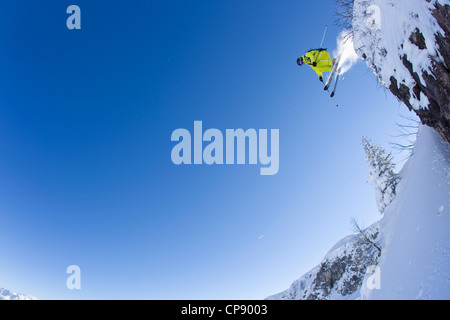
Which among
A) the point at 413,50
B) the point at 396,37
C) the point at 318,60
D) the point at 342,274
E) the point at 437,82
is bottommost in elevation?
the point at 342,274

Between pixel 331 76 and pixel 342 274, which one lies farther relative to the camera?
pixel 342 274

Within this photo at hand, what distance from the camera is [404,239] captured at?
917cm

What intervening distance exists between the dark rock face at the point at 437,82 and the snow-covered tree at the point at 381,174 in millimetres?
20420

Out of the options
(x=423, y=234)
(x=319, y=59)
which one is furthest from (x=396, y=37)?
(x=423, y=234)

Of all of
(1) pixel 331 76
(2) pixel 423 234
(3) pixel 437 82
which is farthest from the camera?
(1) pixel 331 76

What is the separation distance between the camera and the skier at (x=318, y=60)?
11.5m

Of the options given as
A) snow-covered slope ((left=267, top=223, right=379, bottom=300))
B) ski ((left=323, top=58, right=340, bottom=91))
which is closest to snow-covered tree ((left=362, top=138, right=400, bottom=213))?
snow-covered slope ((left=267, top=223, right=379, bottom=300))

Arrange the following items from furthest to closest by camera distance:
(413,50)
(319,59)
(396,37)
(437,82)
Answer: (319,59), (396,37), (413,50), (437,82)

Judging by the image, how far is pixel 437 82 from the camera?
242 inches

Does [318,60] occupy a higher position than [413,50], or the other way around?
[318,60]

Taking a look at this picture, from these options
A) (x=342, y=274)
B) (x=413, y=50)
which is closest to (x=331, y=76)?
(x=413, y=50)

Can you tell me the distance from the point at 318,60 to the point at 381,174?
799 inches

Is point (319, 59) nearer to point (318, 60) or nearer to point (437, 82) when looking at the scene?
point (318, 60)
